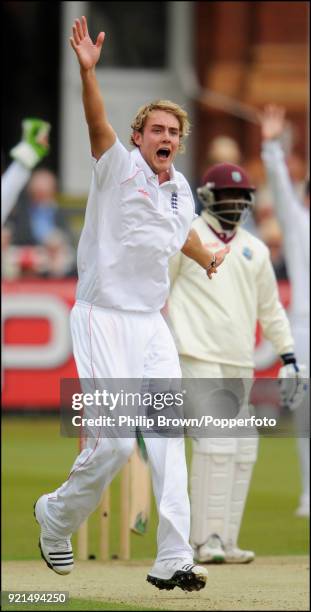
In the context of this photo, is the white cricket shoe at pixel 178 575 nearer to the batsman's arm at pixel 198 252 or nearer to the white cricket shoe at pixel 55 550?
the white cricket shoe at pixel 55 550

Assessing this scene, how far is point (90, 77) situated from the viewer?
5.74 metres

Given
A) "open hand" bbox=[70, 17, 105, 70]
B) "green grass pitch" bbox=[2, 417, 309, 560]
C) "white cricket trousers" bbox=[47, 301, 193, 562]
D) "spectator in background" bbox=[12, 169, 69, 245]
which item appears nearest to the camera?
"open hand" bbox=[70, 17, 105, 70]

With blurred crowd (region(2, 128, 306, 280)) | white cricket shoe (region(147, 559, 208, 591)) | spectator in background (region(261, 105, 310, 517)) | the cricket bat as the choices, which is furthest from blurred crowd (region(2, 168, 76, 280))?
white cricket shoe (region(147, 559, 208, 591))

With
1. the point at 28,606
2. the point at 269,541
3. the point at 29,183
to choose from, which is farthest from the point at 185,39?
the point at 28,606

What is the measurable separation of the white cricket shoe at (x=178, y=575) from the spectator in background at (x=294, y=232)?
3.30 meters

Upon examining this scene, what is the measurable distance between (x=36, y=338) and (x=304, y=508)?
156 inches

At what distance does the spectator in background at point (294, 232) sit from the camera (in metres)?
9.55

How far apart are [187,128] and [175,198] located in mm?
257

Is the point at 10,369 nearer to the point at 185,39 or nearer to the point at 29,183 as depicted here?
the point at 29,183

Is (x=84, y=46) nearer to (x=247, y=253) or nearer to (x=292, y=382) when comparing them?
(x=292, y=382)

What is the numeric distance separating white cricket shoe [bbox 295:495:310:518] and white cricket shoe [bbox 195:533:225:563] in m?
1.85

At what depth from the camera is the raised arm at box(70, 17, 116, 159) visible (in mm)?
5730

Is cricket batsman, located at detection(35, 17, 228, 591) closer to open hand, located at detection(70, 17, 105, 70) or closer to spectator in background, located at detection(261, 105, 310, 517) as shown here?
open hand, located at detection(70, 17, 105, 70)

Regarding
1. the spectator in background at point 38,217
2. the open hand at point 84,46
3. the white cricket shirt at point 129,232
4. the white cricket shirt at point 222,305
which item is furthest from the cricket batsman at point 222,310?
the spectator in background at point 38,217
